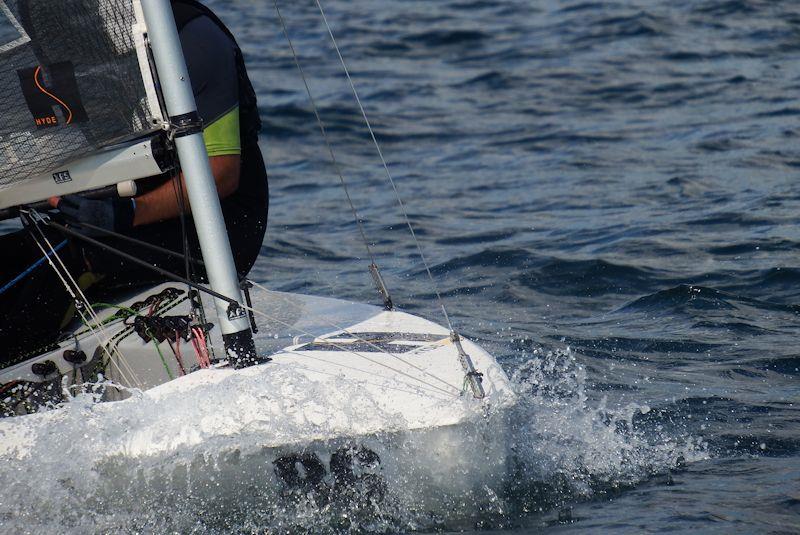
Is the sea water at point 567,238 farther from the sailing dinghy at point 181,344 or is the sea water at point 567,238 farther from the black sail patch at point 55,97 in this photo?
the black sail patch at point 55,97

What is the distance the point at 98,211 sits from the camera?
10.2 feet

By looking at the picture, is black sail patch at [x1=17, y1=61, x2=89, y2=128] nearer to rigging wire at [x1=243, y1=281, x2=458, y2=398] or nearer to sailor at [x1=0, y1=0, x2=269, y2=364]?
sailor at [x1=0, y1=0, x2=269, y2=364]

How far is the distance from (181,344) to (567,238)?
2863mm

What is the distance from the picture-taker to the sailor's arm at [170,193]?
3227 millimetres

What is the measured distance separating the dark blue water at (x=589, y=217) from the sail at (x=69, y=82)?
3.75ft

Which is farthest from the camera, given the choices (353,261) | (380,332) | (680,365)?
(353,261)

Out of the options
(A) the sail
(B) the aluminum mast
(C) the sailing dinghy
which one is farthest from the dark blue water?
(A) the sail

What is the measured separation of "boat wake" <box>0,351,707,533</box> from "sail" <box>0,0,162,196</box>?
69 centimetres

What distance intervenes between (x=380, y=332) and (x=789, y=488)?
1.14m

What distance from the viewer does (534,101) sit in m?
8.88

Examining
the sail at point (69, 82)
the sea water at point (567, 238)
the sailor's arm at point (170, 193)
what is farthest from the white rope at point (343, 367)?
the sail at point (69, 82)

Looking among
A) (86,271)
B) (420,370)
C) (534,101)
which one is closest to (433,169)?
(534,101)

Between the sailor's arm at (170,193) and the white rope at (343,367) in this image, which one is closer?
the white rope at (343,367)

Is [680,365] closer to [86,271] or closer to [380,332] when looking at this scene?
[380,332]
